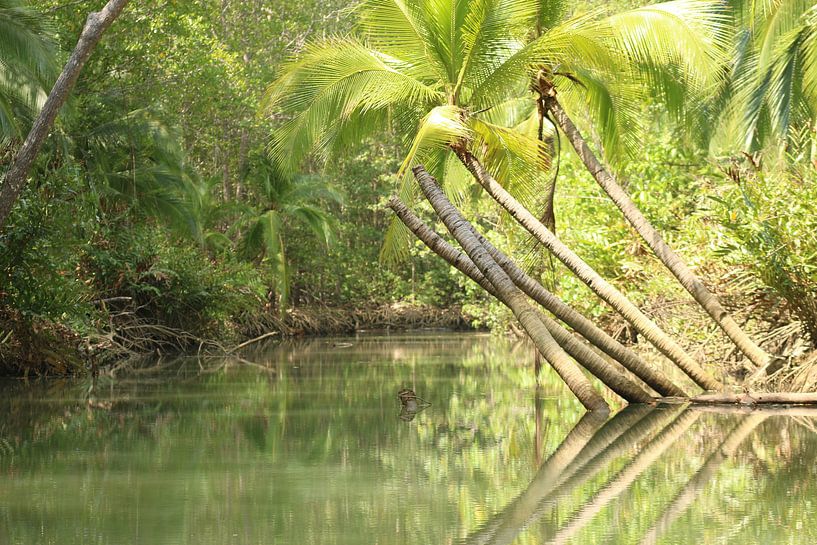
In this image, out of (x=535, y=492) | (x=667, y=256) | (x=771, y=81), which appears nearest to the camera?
(x=535, y=492)

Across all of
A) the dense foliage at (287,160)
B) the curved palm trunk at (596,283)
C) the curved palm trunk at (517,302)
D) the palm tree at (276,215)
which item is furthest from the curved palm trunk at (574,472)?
the palm tree at (276,215)

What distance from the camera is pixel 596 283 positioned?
12625mm

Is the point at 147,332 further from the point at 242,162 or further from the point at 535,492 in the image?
the point at 535,492

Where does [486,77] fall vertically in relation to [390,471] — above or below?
above

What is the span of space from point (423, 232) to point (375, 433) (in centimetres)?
343

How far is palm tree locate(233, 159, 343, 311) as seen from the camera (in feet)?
106

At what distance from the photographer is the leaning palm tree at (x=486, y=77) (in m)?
12.2

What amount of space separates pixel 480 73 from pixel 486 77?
9 centimetres

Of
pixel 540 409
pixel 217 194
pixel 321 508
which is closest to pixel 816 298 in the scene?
pixel 540 409

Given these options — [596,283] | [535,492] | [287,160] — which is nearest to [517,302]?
[596,283]

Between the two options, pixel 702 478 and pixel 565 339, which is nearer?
pixel 702 478

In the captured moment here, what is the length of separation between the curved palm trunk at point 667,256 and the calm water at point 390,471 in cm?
159

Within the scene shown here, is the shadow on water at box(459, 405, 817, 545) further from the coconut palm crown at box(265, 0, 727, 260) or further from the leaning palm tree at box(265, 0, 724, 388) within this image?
the coconut palm crown at box(265, 0, 727, 260)

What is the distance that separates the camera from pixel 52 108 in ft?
41.1
